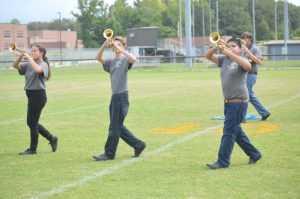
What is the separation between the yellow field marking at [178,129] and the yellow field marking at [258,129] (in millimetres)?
641

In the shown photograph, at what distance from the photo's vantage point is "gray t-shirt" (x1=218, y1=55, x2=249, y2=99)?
761 centimetres

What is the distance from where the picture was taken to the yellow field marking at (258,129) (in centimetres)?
1091

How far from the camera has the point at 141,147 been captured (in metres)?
8.66

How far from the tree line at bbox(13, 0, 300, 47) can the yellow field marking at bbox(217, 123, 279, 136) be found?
81.0 meters

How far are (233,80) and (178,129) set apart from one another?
13.5 ft

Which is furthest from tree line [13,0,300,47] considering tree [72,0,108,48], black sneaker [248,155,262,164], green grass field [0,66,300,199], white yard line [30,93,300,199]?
black sneaker [248,155,262,164]

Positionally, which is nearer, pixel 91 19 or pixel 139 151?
pixel 139 151

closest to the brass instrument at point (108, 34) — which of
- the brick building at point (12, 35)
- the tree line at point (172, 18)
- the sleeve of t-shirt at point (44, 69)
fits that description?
the sleeve of t-shirt at point (44, 69)

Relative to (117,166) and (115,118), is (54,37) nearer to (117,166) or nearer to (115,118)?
(115,118)

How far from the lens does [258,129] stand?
11320mm

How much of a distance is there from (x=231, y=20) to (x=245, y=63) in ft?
319

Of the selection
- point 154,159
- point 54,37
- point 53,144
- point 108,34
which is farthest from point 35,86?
point 54,37

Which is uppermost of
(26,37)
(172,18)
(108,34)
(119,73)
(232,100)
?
(172,18)

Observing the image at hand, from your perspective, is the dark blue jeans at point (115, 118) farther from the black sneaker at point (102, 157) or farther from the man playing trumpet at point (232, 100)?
the man playing trumpet at point (232, 100)
